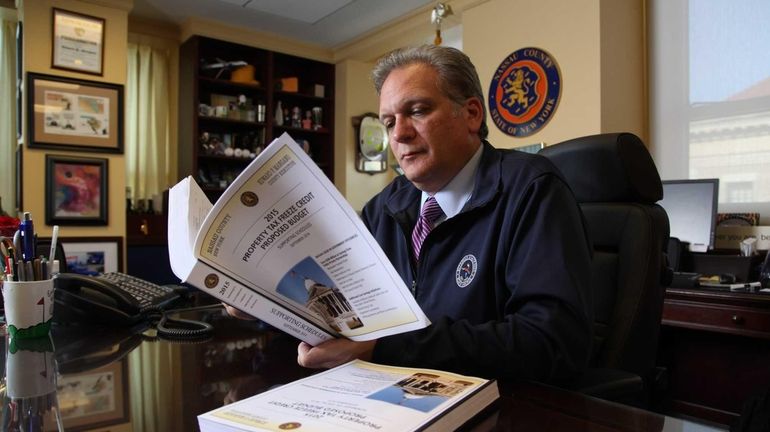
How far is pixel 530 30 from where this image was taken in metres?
3.28

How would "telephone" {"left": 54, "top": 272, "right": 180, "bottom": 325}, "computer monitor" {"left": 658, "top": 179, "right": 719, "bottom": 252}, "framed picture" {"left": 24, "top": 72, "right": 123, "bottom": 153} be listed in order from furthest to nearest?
"framed picture" {"left": 24, "top": 72, "right": 123, "bottom": 153}, "computer monitor" {"left": 658, "top": 179, "right": 719, "bottom": 252}, "telephone" {"left": 54, "top": 272, "right": 180, "bottom": 325}

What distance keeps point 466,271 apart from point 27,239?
830mm

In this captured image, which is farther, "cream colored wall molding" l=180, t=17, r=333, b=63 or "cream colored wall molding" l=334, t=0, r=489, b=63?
"cream colored wall molding" l=180, t=17, r=333, b=63

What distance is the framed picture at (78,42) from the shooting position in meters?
3.52

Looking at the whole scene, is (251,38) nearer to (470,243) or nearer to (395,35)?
(395,35)

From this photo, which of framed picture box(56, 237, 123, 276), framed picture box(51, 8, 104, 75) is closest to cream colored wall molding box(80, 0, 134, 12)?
framed picture box(51, 8, 104, 75)

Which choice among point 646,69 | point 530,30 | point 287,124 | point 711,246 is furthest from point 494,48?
point 287,124

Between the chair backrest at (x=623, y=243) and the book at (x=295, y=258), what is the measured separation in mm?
715

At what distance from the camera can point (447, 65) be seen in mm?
1136

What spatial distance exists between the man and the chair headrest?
0.25 m

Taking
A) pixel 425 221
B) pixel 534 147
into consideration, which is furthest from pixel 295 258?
pixel 534 147

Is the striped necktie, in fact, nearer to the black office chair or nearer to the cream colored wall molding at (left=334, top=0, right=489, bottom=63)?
the black office chair

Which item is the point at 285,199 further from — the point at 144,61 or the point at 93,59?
the point at 144,61

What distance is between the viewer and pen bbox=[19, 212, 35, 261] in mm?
934
